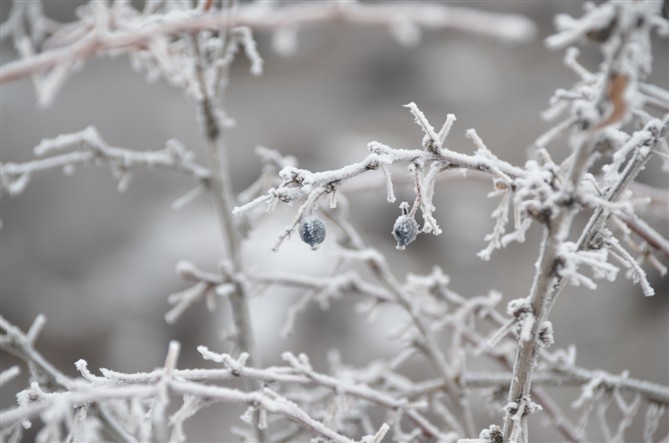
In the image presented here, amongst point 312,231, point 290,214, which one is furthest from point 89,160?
point 290,214

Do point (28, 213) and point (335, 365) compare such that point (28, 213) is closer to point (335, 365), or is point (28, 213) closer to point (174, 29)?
point (335, 365)

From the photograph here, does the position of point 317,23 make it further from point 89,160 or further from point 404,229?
point 89,160

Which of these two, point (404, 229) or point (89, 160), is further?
point (89, 160)

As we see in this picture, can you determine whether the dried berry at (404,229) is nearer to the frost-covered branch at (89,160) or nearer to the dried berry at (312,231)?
the dried berry at (312,231)

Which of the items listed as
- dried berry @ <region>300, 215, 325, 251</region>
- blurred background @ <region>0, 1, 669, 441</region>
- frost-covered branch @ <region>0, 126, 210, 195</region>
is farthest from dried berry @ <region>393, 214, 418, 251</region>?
blurred background @ <region>0, 1, 669, 441</region>

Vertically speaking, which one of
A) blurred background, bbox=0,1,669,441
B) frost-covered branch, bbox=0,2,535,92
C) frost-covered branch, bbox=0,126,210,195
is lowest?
frost-covered branch, bbox=0,2,535,92

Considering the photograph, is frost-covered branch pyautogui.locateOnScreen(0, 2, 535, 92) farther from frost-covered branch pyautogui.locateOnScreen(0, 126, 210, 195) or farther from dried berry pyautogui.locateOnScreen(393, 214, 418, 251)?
frost-covered branch pyautogui.locateOnScreen(0, 126, 210, 195)

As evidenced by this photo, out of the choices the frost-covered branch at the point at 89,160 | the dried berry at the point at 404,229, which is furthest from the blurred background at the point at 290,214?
the dried berry at the point at 404,229
